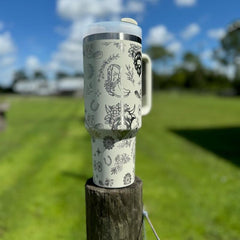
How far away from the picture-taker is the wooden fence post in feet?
3.29

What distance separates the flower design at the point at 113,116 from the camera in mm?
962

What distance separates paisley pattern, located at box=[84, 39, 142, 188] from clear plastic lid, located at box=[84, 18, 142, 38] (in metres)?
0.05

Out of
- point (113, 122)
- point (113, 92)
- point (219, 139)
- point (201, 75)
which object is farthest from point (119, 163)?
point (201, 75)

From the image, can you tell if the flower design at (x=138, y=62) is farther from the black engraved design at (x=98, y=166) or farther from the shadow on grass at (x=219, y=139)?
the shadow on grass at (x=219, y=139)

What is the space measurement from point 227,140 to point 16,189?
16.8 ft

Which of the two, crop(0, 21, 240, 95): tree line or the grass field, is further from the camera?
crop(0, 21, 240, 95): tree line

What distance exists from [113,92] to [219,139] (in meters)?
5.89

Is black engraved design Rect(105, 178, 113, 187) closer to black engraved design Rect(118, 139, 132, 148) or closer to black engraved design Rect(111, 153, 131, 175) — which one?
black engraved design Rect(111, 153, 131, 175)

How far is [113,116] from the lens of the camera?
97 centimetres

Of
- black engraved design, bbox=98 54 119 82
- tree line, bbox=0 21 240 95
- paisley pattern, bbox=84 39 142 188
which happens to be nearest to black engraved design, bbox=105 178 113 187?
paisley pattern, bbox=84 39 142 188

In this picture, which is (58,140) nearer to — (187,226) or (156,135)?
(156,135)

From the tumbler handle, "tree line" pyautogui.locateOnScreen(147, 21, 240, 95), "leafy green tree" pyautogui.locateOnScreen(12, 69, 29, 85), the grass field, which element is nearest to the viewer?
the tumbler handle

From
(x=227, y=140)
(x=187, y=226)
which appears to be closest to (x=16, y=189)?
(x=187, y=226)

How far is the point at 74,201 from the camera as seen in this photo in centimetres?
295
